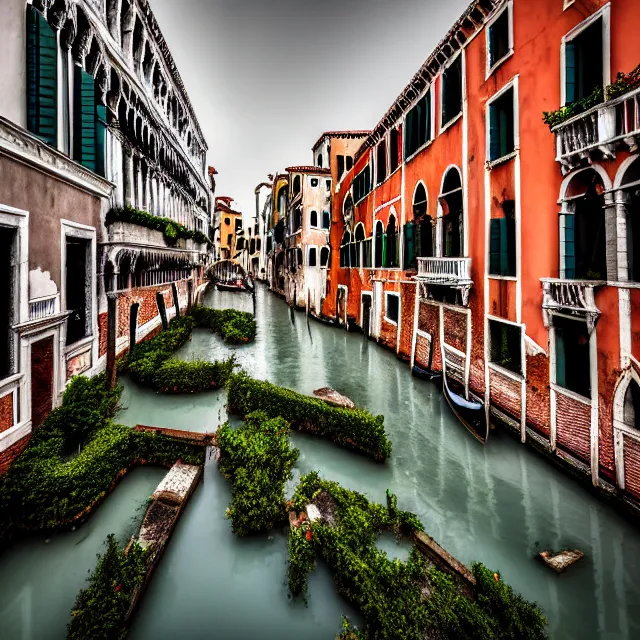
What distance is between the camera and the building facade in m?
5.24

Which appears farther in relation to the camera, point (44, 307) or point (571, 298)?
point (571, 298)

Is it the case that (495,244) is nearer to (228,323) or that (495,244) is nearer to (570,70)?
(570,70)

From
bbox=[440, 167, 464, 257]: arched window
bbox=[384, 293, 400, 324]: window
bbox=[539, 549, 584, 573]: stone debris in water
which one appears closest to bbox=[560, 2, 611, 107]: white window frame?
bbox=[440, 167, 464, 257]: arched window

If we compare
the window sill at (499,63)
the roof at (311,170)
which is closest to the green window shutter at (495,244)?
the window sill at (499,63)

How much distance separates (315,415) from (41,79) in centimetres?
784

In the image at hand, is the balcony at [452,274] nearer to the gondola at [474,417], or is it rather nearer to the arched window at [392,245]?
the gondola at [474,417]

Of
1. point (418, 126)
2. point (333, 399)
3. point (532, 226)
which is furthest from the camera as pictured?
point (418, 126)

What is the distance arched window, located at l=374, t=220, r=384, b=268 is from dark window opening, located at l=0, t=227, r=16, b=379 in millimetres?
12656

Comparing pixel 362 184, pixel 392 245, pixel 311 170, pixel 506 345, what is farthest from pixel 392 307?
pixel 311 170

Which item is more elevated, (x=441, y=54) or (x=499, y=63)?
(x=441, y=54)

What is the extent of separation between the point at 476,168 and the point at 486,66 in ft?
7.79

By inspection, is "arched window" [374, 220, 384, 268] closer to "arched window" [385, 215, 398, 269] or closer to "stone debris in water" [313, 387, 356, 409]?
"arched window" [385, 215, 398, 269]

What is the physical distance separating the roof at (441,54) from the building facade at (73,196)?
348 inches

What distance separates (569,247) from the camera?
6488mm
